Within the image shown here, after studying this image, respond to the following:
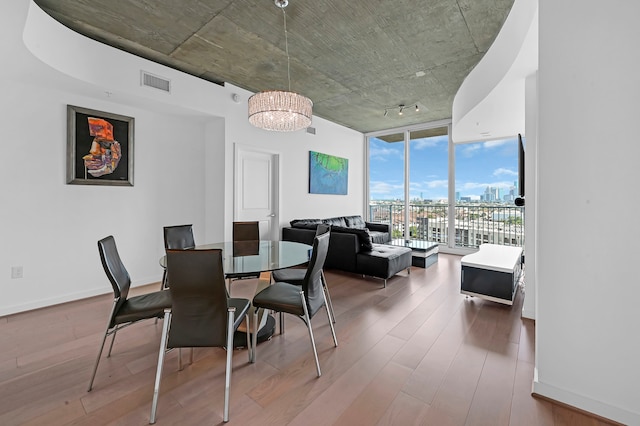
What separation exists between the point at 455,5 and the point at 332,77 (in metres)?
1.81

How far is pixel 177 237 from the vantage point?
293cm

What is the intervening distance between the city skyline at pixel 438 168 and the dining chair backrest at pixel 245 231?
14.8 feet

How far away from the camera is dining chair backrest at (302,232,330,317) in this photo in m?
1.97

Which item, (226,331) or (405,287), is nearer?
(226,331)

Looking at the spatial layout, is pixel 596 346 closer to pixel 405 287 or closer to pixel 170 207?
pixel 405 287

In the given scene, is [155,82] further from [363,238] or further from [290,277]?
[363,238]

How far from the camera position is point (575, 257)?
1574 millimetres

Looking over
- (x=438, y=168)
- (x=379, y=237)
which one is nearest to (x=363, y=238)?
(x=379, y=237)

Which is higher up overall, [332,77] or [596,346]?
[332,77]

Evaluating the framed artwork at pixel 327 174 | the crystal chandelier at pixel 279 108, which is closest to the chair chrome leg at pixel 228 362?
the crystal chandelier at pixel 279 108

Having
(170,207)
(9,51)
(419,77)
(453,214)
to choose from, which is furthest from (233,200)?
(453,214)

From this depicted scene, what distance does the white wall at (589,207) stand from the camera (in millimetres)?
1427

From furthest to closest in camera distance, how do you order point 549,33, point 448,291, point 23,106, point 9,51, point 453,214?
point 453,214 < point 448,291 < point 23,106 < point 9,51 < point 549,33

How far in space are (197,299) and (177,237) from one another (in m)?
1.60
